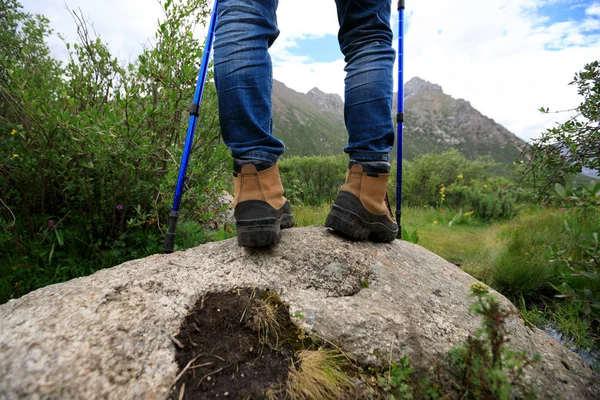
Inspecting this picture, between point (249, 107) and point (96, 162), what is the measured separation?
4.80 ft

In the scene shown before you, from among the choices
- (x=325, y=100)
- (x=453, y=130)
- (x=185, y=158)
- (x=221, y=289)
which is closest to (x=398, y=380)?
(x=221, y=289)

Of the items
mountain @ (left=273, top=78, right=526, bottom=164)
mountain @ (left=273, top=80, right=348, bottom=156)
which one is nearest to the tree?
mountain @ (left=273, top=80, right=348, bottom=156)

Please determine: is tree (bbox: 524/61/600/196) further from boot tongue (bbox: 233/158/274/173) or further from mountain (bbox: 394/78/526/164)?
mountain (bbox: 394/78/526/164)

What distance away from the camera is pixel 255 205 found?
1426mm

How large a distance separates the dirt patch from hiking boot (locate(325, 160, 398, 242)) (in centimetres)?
61

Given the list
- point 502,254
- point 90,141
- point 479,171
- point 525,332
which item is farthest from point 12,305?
point 479,171

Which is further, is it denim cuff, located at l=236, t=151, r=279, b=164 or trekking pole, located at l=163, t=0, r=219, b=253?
trekking pole, located at l=163, t=0, r=219, b=253

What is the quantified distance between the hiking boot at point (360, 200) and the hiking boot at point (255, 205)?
0.38 m

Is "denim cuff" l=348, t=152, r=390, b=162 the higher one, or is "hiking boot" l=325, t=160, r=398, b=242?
"denim cuff" l=348, t=152, r=390, b=162

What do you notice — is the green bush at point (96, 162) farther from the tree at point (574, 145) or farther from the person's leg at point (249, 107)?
the tree at point (574, 145)

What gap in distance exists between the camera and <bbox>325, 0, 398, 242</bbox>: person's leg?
60.1 inches

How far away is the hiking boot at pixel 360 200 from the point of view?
159 centimetres

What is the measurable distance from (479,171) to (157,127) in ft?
33.5

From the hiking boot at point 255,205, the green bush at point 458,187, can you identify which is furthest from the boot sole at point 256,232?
the green bush at point 458,187
